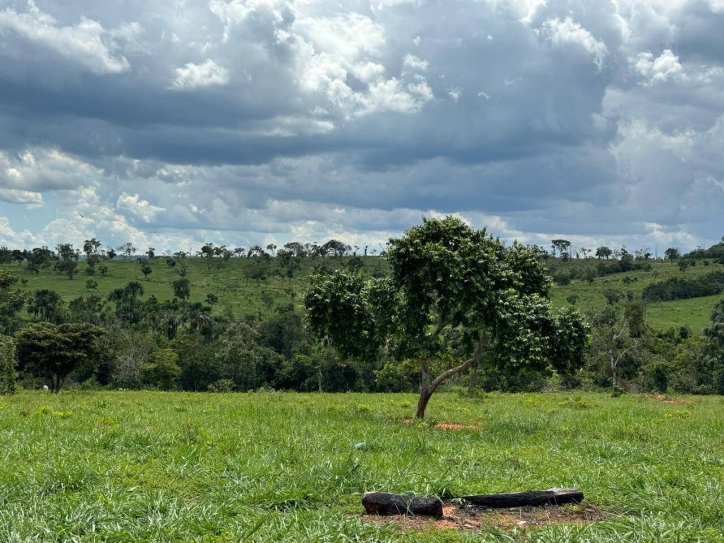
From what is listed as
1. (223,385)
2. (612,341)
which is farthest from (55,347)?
(612,341)

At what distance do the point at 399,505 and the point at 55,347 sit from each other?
43792 mm

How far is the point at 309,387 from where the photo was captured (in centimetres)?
7162

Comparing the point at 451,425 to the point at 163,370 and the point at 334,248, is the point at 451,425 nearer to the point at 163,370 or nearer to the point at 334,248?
the point at 163,370

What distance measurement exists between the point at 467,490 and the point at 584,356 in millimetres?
13566

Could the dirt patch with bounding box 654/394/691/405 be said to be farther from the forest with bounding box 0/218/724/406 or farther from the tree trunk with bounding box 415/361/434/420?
the tree trunk with bounding box 415/361/434/420

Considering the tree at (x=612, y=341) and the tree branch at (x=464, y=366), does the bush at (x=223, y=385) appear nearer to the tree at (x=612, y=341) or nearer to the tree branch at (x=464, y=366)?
the tree at (x=612, y=341)

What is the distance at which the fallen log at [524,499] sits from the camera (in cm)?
849

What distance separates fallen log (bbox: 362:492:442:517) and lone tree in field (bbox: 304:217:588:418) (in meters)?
12.1

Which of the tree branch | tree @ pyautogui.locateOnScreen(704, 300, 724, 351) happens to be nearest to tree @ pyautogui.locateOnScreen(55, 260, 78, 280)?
tree @ pyautogui.locateOnScreen(704, 300, 724, 351)

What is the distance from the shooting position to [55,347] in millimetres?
45375

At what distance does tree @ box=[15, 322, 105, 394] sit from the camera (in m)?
A: 45.2

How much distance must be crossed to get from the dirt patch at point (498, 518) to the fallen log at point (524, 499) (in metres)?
0.09

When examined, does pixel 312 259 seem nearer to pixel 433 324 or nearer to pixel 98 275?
pixel 98 275

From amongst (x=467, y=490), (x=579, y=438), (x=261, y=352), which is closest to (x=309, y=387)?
(x=261, y=352)
